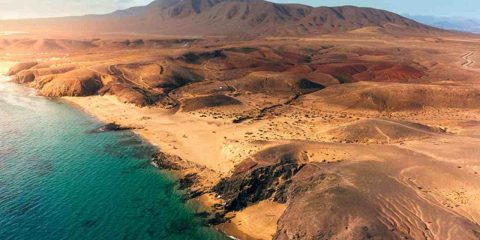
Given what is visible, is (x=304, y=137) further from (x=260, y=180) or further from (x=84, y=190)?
(x=84, y=190)

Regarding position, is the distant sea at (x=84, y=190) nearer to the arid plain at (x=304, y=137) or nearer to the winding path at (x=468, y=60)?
the arid plain at (x=304, y=137)

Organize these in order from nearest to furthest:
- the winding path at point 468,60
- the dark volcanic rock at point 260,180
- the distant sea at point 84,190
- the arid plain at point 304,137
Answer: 1. the arid plain at point 304,137
2. the distant sea at point 84,190
3. the dark volcanic rock at point 260,180
4. the winding path at point 468,60

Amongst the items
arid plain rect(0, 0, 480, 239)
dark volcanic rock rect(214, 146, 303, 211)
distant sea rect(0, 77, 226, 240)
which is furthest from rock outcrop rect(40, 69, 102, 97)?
dark volcanic rock rect(214, 146, 303, 211)

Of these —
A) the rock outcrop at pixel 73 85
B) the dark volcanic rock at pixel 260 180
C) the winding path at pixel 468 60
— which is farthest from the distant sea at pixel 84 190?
the winding path at pixel 468 60

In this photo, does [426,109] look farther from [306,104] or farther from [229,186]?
[229,186]

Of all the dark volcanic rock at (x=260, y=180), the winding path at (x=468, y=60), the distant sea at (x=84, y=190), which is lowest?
the distant sea at (x=84, y=190)

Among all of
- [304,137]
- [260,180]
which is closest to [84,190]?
[260,180]
